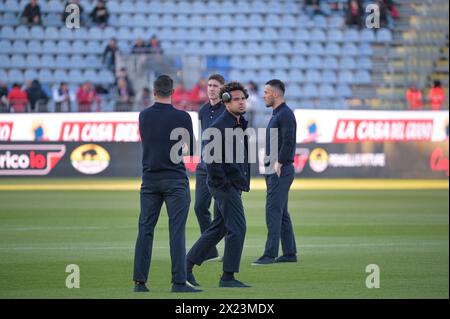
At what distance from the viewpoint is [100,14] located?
3675 centimetres

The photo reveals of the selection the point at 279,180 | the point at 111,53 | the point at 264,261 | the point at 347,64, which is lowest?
the point at 264,261

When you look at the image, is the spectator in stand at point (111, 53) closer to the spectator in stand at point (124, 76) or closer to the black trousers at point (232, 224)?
the spectator in stand at point (124, 76)

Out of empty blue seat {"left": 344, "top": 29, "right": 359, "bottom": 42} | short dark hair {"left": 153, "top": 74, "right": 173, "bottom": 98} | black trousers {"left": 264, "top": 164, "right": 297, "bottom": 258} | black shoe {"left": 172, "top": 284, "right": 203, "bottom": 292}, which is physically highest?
empty blue seat {"left": 344, "top": 29, "right": 359, "bottom": 42}

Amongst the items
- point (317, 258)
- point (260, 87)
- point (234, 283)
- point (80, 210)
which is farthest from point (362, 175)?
point (234, 283)

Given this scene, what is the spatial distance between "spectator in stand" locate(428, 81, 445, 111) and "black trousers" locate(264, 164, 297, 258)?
19.3m

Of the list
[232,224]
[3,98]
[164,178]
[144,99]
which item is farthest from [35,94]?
[164,178]

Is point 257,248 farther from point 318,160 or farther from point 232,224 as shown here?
point 318,160

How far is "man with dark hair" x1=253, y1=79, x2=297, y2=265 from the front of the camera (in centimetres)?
1380

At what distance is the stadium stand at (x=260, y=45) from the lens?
1438 inches

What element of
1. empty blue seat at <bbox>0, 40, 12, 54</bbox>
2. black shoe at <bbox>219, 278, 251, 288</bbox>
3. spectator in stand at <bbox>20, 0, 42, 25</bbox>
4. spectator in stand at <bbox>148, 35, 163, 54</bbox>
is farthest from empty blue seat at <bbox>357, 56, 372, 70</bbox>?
black shoe at <bbox>219, 278, 251, 288</bbox>

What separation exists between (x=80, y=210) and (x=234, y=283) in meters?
10.3

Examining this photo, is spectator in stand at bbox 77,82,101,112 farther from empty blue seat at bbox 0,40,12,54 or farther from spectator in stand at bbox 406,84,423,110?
spectator in stand at bbox 406,84,423,110

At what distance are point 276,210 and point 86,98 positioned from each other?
19.9m

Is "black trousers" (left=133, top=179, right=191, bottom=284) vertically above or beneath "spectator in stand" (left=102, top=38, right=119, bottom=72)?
beneath
